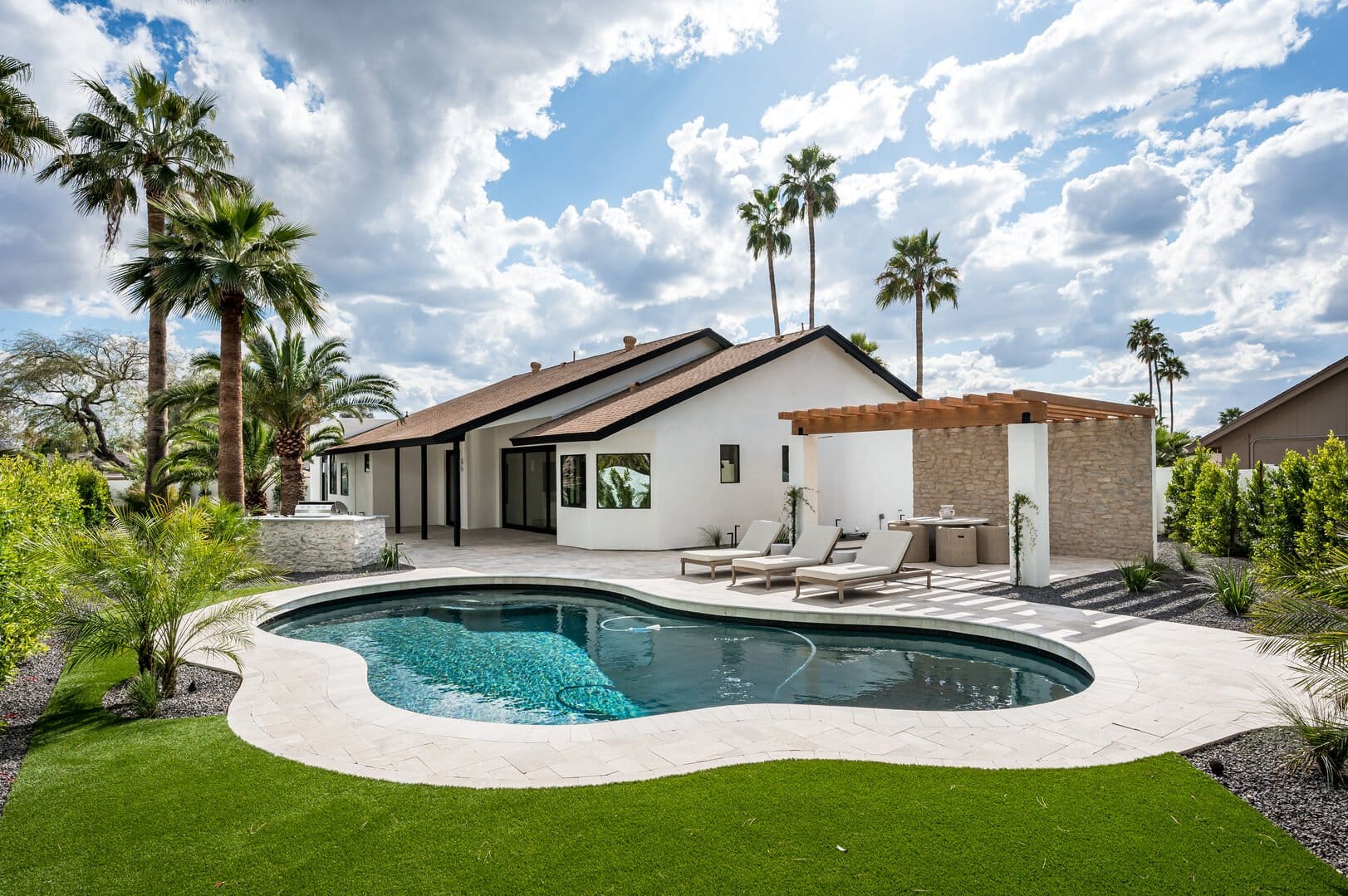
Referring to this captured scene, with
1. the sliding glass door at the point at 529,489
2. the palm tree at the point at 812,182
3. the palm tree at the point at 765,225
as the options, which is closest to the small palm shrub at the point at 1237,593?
the sliding glass door at the point at 529,489

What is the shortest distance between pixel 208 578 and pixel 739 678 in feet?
17.8

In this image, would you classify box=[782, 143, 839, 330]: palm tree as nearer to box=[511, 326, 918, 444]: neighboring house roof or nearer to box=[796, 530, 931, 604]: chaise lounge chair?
box=[511, 326, 918, 444]: neighboring house roof

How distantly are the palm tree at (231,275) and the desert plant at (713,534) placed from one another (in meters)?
10.0

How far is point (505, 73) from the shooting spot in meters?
12.9

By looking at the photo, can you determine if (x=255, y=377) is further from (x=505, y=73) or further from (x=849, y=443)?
(x=849, y=443)

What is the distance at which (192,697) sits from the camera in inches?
271

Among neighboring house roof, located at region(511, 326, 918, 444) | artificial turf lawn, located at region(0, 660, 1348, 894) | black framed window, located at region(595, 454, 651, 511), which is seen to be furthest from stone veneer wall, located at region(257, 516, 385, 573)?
artificial turf lawn, located at region(0, 660, 1348, 894)

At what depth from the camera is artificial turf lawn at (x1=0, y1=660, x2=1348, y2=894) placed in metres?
3.68

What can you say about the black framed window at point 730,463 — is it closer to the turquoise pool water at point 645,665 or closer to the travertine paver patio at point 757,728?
the turquoise pool water at point 645,665

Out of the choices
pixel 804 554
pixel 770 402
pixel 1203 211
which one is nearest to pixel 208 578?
pixel 804 554

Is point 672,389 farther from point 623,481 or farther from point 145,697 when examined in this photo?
point 145,697

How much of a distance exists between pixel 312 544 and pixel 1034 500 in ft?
44.6

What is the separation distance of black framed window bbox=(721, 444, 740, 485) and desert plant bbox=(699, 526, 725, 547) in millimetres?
1156

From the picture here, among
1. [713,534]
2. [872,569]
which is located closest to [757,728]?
[872,569]
